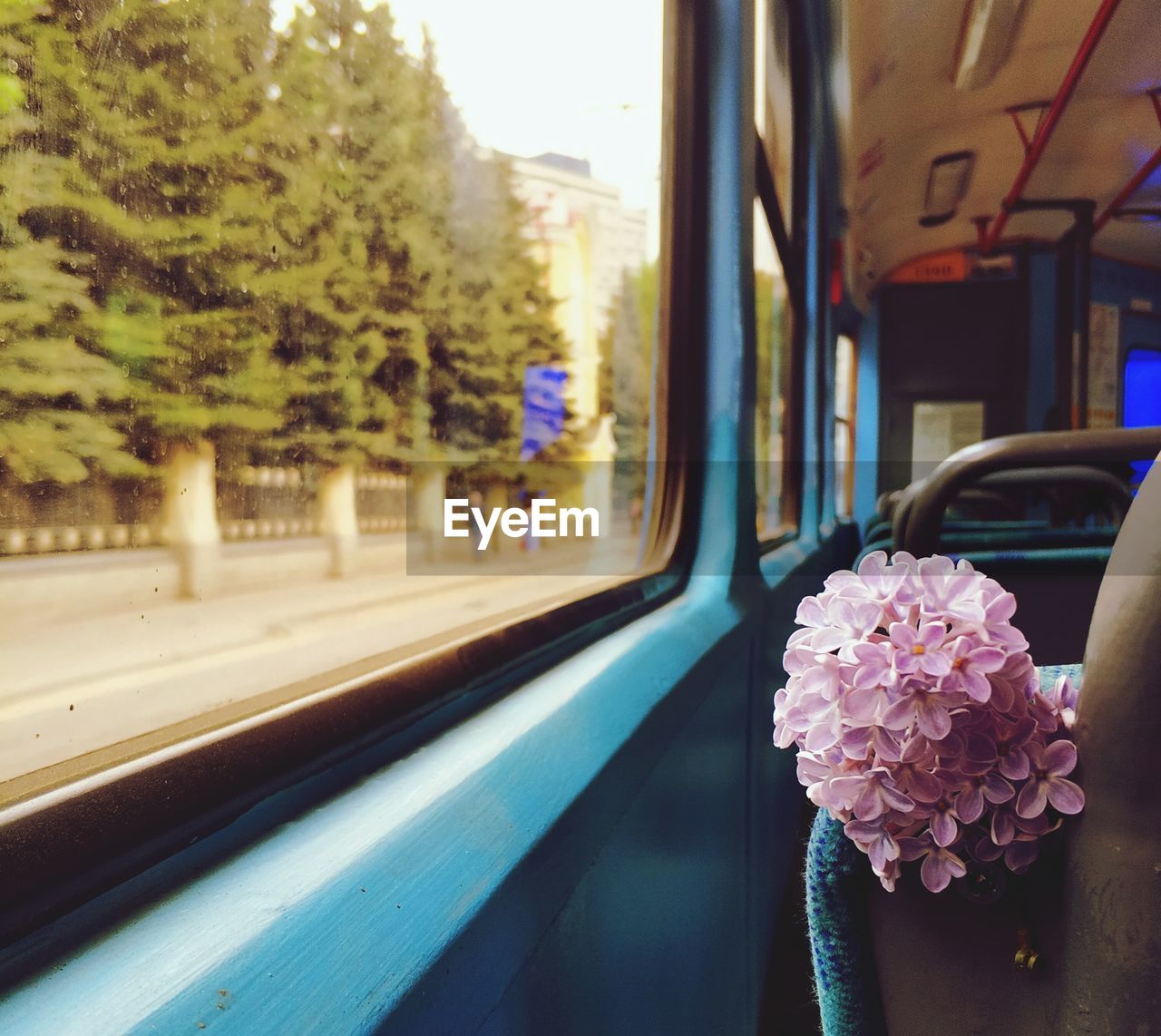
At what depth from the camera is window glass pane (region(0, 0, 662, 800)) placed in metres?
0.38

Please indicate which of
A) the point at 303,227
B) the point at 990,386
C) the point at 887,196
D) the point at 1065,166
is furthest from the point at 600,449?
the point at 990,386

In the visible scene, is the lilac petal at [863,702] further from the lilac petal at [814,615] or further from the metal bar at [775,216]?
the metal bar at [775,216]

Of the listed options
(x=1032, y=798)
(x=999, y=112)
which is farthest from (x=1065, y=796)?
(x=999, y=112)

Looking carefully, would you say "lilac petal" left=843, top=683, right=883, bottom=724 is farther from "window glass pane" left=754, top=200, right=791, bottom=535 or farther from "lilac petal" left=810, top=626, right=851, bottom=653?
"window glass pane" left=754, top=200, right=791, bottom=535

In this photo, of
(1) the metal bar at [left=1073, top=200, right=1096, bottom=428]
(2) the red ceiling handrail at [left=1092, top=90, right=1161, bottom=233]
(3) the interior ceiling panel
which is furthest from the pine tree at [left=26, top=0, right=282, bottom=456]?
(1) the metal bar at [left=1073, top=200, right=1096, bottom=428]

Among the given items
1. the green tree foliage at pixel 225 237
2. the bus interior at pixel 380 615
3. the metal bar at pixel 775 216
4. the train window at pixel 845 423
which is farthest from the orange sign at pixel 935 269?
the green tree foliage at pixel 225 237

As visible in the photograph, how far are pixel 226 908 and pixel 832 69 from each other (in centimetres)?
402

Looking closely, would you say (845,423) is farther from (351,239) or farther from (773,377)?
(351,239)

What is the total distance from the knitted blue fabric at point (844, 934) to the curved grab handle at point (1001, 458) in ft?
2.14

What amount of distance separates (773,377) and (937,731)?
2.94 meters

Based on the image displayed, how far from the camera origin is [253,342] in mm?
521

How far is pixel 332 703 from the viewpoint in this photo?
0.53 meters

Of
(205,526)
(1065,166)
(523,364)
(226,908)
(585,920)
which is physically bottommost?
(585,920)

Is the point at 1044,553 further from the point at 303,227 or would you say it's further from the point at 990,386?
the point at 990,386
